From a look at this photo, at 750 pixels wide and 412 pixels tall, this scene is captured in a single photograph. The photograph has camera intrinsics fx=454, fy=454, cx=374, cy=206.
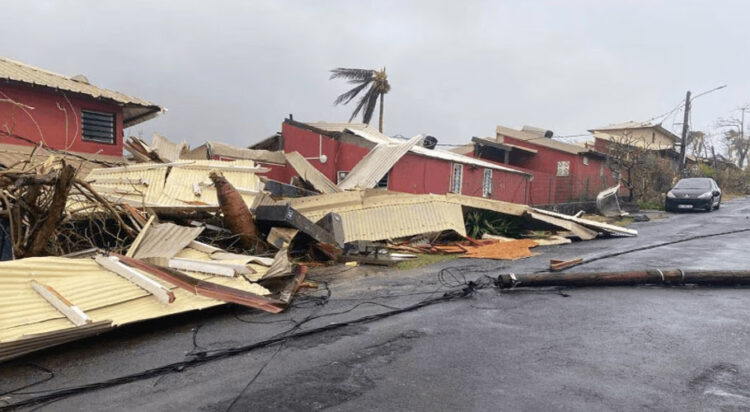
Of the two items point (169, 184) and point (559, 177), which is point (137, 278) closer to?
point (169, 184)

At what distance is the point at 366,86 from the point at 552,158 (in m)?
12.2

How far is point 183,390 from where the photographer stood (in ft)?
11.4

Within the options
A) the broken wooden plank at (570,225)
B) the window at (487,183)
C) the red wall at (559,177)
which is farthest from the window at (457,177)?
the broken wooden plank at (570,225)

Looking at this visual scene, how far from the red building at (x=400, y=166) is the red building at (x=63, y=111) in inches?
232

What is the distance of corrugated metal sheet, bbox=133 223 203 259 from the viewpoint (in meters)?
6.59

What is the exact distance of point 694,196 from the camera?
21.4 metres

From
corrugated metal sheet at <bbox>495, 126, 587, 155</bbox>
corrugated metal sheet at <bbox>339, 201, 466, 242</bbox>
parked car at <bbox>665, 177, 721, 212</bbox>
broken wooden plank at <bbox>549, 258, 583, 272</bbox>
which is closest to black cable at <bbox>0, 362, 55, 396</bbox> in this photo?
corrugated metal sheet at <bbox>339, 201, 466, 242</bbox>

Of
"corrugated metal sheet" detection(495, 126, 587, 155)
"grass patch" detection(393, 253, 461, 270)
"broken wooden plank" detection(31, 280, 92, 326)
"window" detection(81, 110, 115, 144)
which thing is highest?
"corrugated metal sheet" detection(495, 126, 587, 155)

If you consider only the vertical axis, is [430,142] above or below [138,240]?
above

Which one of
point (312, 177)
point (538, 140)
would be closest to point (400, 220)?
point (312, 177)

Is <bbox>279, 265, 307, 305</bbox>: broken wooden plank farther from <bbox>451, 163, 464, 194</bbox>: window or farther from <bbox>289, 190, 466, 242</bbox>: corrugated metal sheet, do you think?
<bbox>451, 163, 464, 194</bbox>: window

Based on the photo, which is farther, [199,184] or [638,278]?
[199,184]

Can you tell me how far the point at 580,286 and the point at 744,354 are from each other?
2702mm

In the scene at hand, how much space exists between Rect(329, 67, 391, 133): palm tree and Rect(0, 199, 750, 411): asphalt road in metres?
21.5
